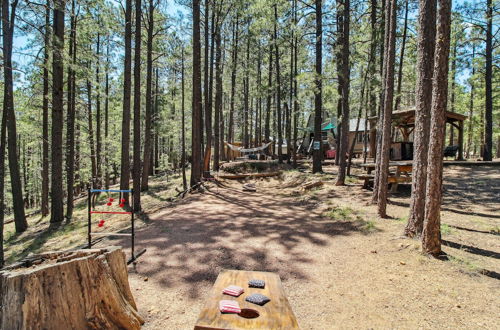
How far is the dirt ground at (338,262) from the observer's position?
2.79m

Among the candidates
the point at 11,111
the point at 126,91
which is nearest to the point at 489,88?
the point at 126,91

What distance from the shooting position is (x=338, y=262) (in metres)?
4.04

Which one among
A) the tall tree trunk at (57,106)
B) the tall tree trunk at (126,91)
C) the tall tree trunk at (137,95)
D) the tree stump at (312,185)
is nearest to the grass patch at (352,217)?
the tree stump at (312,185)

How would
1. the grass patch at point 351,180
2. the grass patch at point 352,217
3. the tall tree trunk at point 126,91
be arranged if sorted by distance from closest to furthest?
the grass patch at point 352,217, the tall tree trunk at point 126,91, the grass patch at point 351,180

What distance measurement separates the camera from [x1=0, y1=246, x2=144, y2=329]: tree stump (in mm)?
1979

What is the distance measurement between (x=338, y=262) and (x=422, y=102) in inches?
116

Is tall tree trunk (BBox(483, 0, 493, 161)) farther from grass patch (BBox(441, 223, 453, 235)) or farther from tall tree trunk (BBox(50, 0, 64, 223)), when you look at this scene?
tall tree trunk (BBox(50, 0, 64, 223))

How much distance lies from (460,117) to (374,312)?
1276 centimetres

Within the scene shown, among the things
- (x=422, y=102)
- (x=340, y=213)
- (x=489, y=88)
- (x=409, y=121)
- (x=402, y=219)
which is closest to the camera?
(x=422, y=102)

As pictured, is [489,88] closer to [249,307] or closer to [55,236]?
[249,307]

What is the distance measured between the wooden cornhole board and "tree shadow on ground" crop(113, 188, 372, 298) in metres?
1.39

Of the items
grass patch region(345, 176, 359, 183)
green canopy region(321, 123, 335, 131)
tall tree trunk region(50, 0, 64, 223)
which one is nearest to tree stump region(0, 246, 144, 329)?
tall tree trunk region(50, 0, 64, 223)

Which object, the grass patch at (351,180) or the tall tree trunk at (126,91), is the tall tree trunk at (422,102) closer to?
the grass patch at (351,180)

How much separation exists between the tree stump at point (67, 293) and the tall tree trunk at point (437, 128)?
3.92m
